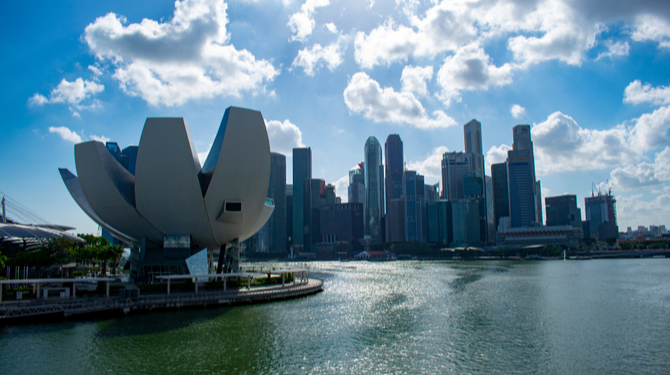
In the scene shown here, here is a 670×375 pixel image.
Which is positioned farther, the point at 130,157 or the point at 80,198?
the point at 130,157

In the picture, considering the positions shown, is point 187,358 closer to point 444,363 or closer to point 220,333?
point 220,333

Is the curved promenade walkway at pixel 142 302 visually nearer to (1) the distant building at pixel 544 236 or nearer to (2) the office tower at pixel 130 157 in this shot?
(2) the office tower at pixel 130 157

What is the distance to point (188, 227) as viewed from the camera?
42.4 m

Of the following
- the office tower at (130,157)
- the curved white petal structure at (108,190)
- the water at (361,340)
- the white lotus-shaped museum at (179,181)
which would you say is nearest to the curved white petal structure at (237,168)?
the white lotus-shaped museum at (179,181)

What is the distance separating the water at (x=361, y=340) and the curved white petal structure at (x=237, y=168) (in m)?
10.2

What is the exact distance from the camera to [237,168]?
129 feet

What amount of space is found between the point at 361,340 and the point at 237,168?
67.5ft

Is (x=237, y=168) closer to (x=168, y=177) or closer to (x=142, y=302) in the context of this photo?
(x=168, y=177)

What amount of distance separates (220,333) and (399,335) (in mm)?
10429

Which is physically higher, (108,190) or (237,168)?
(237,168)

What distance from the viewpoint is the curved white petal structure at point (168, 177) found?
1513 inches

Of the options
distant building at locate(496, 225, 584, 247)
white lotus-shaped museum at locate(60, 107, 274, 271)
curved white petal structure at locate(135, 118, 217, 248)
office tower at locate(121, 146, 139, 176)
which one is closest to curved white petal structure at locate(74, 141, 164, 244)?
white lotus-shaped museum at locate(60, 107, 274, 271)

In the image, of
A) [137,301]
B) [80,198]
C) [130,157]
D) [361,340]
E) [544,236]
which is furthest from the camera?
[544,236]

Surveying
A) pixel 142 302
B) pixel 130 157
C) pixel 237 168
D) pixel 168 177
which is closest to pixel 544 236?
pixel 130 157
